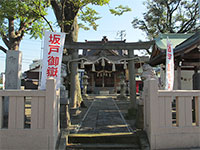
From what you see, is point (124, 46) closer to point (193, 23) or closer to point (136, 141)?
point (136, 141)

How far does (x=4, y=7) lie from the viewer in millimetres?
8578

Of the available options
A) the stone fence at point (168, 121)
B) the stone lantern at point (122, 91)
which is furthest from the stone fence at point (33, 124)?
the stone lantern at point (122, 91)

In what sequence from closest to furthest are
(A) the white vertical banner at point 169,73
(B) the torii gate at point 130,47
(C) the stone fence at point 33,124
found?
(C) the stone fence at point 33,124 < (A) the white vertical banner at point 169,73 < (B) the torii gate at point 130,47

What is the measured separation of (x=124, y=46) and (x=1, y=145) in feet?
19.0

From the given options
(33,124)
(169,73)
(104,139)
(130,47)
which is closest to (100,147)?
(104,139)

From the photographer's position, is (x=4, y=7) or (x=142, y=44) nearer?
(x=142, y=44)

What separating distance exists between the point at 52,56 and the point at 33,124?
2210 millimetres

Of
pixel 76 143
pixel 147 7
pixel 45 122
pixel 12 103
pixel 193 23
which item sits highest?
pixel 147 7

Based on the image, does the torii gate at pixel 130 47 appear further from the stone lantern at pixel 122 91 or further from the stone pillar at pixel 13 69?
the stone lantern at pixel 122 91

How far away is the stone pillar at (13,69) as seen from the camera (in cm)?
533

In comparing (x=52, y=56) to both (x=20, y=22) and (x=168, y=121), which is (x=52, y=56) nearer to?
(x=168, y=121)

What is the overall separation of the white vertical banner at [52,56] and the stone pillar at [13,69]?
1231 mm

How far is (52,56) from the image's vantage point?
196 inches

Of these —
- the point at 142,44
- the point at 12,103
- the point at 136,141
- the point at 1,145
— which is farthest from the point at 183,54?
the point at 1,145
